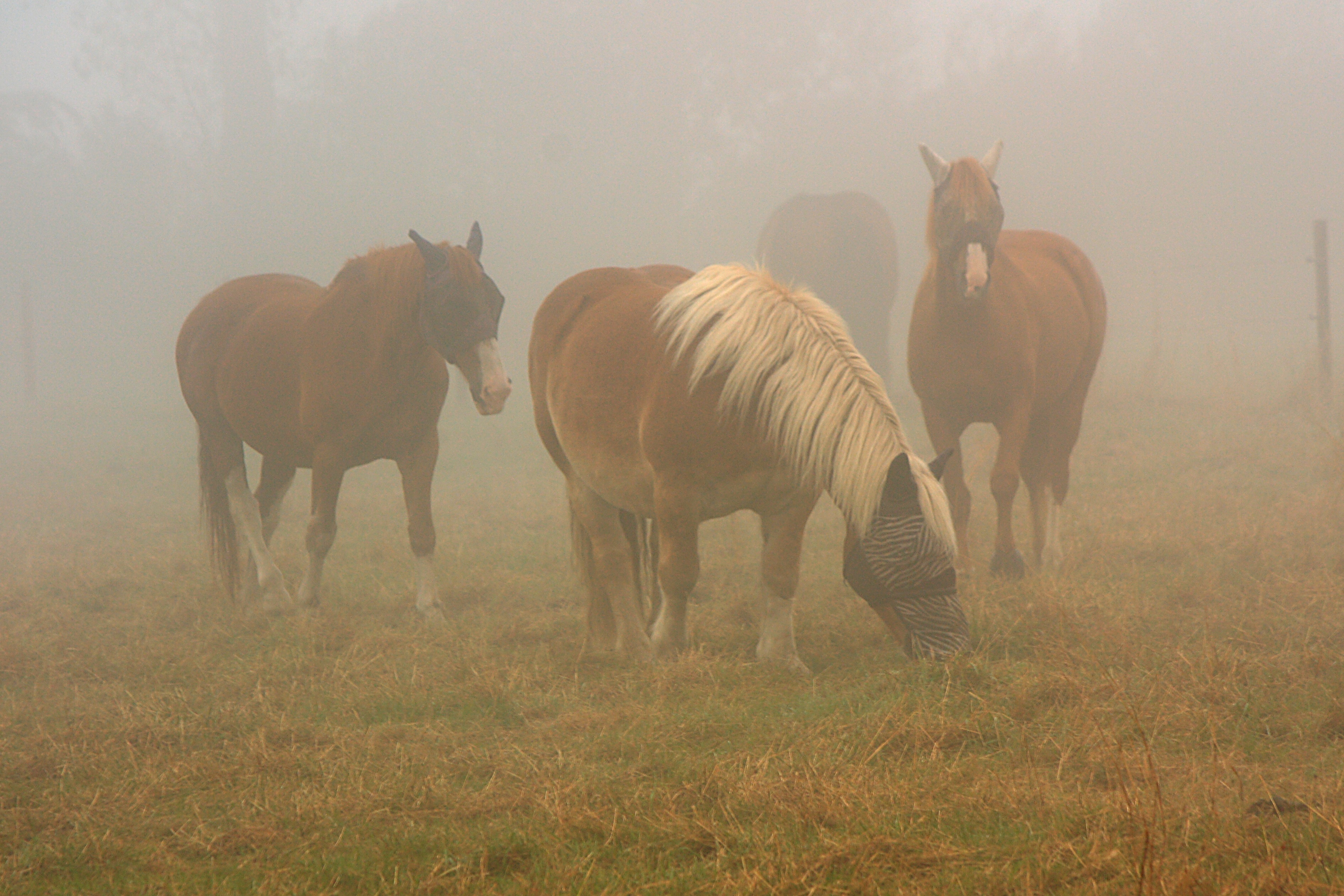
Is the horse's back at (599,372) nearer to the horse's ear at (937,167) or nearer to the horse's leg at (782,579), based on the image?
the horse's leg at (782,579)

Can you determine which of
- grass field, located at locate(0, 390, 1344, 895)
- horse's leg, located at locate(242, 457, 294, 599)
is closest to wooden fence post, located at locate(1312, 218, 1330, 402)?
grass field, located at locate(0, 390, 1344, 895)

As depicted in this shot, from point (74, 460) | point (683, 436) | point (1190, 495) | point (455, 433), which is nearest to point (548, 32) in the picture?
point (455, 433)

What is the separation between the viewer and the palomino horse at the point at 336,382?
5246 millimetres

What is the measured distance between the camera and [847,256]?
629 inches

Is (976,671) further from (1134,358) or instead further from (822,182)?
(822,182)

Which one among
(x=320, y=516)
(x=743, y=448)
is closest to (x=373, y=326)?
(x=320, y=516)

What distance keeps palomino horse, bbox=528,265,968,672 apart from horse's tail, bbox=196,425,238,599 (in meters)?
2.69

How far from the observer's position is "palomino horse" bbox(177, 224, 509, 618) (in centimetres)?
525

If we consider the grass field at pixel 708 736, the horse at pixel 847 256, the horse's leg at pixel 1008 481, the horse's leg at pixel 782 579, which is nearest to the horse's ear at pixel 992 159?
the horse's leg at pixel 1008 481

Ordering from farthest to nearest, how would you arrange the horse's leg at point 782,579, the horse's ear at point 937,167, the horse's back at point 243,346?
the horse's back at point 243,346, the horse's ear at point 937,167, the horse's leg at point 782,579

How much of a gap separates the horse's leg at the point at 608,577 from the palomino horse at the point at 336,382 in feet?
2.40

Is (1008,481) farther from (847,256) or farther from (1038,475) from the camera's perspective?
(847,256)

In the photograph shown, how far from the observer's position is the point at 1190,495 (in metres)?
7.47

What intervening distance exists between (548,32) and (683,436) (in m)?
26.7
